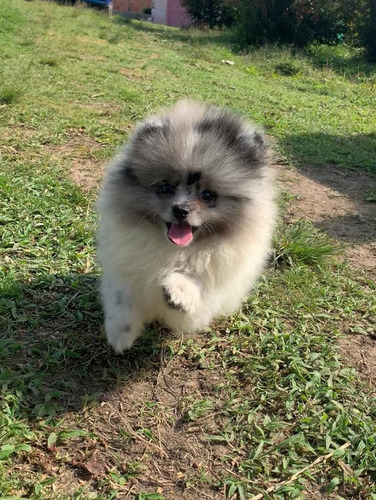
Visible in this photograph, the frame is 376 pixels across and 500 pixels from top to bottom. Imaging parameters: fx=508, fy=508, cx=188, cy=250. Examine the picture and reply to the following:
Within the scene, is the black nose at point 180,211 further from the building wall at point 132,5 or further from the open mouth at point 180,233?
the building wall at point 132,5

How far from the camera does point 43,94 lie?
5.89 m

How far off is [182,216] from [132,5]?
129ft

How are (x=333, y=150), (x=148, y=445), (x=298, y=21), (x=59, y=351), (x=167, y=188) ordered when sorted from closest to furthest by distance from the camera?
(x=148, y=445)
(x=167, y=188)
(x=59, y=351)
(x=333, y=150)
(x=298, y=21)

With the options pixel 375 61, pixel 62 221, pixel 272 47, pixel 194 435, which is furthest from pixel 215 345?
pixel 375 61

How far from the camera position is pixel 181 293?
6.95 feet

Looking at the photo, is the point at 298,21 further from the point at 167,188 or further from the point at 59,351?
the point at 59,351

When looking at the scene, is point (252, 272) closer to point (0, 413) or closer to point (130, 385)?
point (130, 385)

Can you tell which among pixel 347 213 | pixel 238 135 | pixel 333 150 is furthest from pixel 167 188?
pixel 333 150

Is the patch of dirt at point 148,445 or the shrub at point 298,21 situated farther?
the shrub at point 298,21

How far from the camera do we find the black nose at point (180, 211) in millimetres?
2150

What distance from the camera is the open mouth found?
2184 millimetres

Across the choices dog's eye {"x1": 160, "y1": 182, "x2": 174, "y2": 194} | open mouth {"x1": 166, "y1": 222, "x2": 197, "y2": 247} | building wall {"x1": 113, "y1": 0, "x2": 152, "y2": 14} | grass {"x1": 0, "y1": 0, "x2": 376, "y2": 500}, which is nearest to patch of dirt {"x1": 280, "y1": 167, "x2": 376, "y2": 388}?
grass {"x1": 0, "y1": 0, "x2": 376, "y2": 500}

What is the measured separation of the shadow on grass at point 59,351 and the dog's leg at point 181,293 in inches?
18.9

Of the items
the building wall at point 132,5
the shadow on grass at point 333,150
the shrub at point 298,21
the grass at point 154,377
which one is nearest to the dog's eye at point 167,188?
the grass at point 154,377
